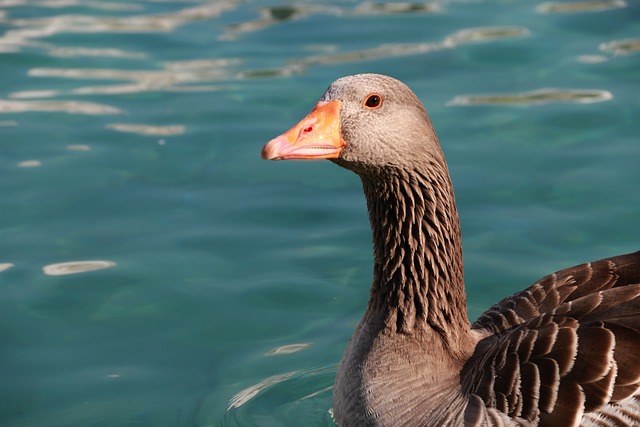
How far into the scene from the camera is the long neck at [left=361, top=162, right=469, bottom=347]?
17.1 ft

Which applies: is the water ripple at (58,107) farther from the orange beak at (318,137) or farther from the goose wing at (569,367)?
the goose wing at (569,367)

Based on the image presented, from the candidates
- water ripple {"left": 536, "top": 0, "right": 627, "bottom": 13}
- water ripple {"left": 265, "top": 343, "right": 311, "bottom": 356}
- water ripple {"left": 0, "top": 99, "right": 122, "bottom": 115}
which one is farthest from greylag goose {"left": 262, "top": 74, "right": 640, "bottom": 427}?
water ripple {"left": 536, "top": 0, "right": 627, "bottom": 13}

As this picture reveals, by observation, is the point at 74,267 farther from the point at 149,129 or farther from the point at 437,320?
the point at 437,320

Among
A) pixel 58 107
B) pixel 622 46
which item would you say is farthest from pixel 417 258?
pixel 622 46

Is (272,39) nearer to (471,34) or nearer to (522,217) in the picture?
(471,34)

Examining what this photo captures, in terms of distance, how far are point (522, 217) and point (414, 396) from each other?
309 centimetres

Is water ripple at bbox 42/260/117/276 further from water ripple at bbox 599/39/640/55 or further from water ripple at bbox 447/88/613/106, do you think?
water ripple at bbox 599/39/640/55

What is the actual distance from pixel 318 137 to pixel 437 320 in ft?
3.82

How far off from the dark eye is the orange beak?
0.45 ft

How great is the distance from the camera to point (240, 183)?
8633mm

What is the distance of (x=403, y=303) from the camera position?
17.7 ft

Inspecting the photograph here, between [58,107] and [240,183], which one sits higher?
[58,107]

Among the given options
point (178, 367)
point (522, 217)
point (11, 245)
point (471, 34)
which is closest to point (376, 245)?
point (178, 367)

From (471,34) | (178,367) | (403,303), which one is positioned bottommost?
(178,367)
